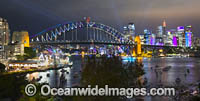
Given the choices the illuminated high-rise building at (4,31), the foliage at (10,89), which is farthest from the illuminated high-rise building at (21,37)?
the foliage at (10,89)

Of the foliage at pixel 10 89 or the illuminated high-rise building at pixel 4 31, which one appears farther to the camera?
the illuminated high-rise building at pixel 4 31

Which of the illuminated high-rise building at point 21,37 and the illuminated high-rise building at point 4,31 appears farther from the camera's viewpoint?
the illuminated high-rise building at point 4,31

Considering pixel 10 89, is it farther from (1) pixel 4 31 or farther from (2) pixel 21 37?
(1) pixel 4 31

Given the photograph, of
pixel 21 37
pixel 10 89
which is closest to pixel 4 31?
pixel 21 37

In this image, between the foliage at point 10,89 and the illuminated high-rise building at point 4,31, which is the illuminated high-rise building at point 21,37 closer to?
the illuminated high-rise building at point 4,31

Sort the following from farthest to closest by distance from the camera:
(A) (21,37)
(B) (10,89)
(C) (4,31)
Result: (C) (4,31), (A) (21,37), (B) (10,89)

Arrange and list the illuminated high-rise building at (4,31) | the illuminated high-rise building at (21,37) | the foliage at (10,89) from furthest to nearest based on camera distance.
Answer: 1. the illuminated high-rise building at (4,31)
2. the illuminated high-rise building at (21,37)
3. the foliage at (10,89)

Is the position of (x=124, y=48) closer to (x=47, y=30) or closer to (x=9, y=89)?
(x=47, y=30)

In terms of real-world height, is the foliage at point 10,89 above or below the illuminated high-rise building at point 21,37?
below

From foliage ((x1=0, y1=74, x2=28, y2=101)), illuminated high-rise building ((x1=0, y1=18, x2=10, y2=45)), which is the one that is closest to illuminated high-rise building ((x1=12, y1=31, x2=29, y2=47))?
illuminated high-rise building ((x1=0, y1=18, x2=10, y2=45))

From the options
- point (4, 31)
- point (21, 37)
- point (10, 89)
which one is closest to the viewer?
point (10, 89)

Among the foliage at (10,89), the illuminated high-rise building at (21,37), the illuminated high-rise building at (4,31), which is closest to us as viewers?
the foliage at (10,89)

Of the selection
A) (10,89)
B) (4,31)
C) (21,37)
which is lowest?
(10,89)

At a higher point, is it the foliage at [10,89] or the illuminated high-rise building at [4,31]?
the illuminated high-rise building at [4,31]
